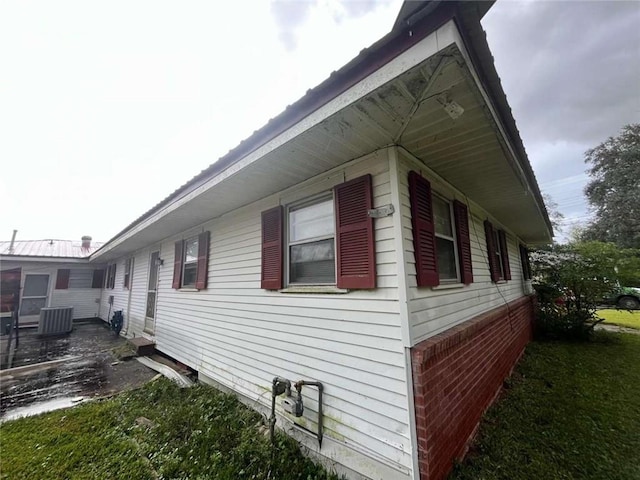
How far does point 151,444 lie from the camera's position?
2744 millimetres

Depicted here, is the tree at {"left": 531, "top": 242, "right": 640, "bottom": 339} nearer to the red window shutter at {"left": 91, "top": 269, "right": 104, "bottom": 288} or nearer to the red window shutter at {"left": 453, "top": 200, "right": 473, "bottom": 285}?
the red window shutter at {"left": 453, "top": 200, "right": 473, "bottom": 285}

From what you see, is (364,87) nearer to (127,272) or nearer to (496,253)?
(496,253)

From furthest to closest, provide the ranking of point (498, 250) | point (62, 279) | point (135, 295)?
point (62, 279), point (135, 295), point (498, 250)

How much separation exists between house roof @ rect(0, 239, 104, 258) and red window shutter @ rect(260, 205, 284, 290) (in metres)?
13.2

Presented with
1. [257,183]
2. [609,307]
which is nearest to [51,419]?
[257,183]

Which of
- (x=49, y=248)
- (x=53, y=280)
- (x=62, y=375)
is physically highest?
(x=49, y=248)

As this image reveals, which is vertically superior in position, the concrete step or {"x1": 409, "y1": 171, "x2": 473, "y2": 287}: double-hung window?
{"x1": 409, "y1": 171, "x2": 473, "y2": 287}: double-hung window

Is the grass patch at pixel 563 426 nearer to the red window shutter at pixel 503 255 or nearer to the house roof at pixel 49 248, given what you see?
the red window shutter at pixel 503 255

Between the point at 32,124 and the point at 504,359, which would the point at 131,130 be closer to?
the point at 32,124

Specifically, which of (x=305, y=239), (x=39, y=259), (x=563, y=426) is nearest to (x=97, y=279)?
(x=39, y=259)

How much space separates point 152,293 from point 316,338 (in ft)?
20.7

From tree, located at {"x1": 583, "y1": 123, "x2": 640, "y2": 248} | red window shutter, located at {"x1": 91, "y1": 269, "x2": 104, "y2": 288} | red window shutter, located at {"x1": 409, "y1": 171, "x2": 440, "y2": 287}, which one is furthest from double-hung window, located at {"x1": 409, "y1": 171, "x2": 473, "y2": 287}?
tree, located at {"x1": 583, "y1": 123, "x2": 640, "y2": 248}

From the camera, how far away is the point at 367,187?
2.49 meters

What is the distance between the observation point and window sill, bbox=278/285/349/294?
259cm
